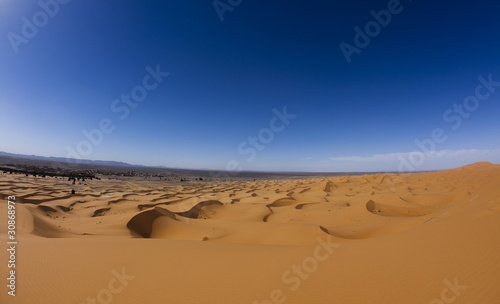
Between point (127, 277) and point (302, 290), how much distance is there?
123 inches

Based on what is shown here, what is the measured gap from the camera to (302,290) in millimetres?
3117

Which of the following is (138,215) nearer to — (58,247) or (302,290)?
(58,247)

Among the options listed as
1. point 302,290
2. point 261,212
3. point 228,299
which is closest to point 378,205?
point 261,212

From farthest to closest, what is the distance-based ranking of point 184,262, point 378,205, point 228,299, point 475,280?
1. point 378,205
2. point 184,262
3. point 228,299
4. point 475,280
